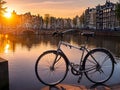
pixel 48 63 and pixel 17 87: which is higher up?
pixel 48 63

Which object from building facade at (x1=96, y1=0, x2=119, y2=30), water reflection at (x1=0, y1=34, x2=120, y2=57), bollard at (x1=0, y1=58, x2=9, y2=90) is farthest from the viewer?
building facade at (x1=96, y1=0, x2=119, y2=30)

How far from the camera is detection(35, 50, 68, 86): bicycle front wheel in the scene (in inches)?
226

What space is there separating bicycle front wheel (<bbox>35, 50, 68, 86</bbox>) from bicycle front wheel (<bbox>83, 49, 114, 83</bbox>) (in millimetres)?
492

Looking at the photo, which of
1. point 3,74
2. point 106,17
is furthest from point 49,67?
point 106,17

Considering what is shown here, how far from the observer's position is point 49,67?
610cm

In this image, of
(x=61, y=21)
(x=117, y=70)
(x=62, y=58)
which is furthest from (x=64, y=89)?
(x=61, y=21)

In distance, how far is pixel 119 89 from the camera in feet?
16.9

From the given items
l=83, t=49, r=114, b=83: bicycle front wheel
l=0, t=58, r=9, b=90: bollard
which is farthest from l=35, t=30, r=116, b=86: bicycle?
l=0, t=58, r=9, b=90: bollard

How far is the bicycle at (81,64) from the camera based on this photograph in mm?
A: 5766

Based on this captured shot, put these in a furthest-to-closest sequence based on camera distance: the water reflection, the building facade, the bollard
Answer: the building facade
the water reflection
the bollard

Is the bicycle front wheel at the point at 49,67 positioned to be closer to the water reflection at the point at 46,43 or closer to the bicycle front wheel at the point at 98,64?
the bicycle front wheel at the point at 98,64

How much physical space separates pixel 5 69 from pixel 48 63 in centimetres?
96

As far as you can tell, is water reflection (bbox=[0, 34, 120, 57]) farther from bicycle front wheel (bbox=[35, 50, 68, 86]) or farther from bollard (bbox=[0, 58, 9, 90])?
A: bollard (bbox=[0, 58, 9, 90])

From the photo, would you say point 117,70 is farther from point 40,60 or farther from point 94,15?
point 94,15
